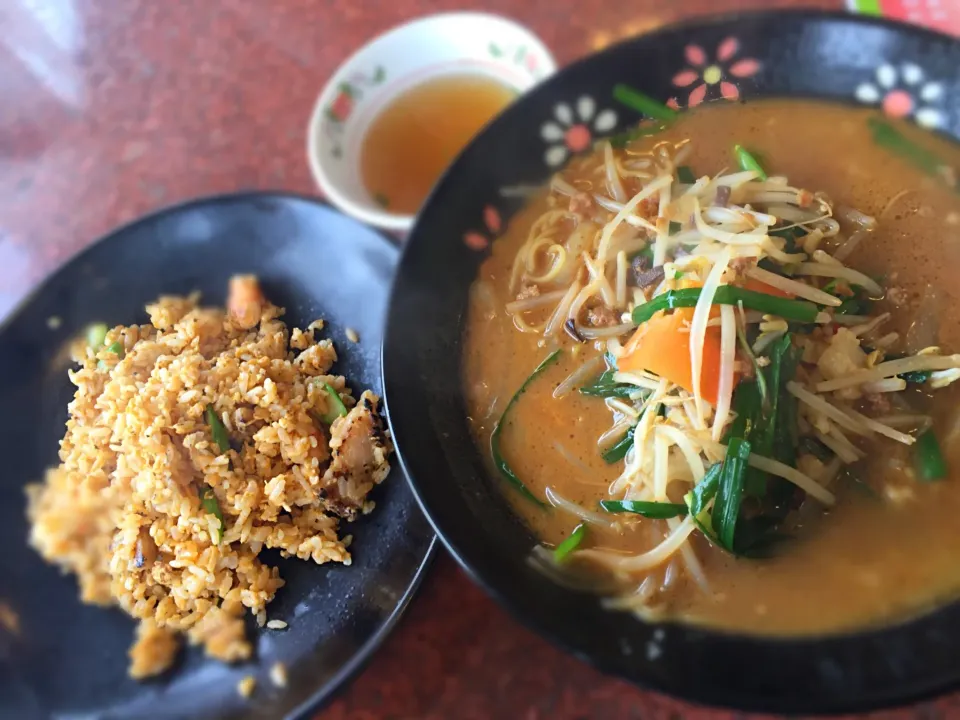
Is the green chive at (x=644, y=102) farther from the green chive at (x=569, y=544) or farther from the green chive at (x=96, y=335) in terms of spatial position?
the green chive at (x=96, y=335)

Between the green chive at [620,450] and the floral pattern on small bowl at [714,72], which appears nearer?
the green chive at [620,450]

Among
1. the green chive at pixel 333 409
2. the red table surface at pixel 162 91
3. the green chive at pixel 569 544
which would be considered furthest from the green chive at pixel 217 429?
the red table surface at pixel 162 91

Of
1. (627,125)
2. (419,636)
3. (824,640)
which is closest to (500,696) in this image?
(419,636)

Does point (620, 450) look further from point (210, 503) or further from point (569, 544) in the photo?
point (210, 503)

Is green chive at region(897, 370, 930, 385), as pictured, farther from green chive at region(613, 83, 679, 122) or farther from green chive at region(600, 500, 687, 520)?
green chive at region(613, 83, 679, 122)

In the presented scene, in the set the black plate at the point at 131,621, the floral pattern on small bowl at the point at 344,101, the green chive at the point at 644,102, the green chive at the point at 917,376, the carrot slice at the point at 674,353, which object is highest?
the green chive at the point at 644,102

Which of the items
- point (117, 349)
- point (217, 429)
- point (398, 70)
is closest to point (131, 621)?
point (217, 429)
